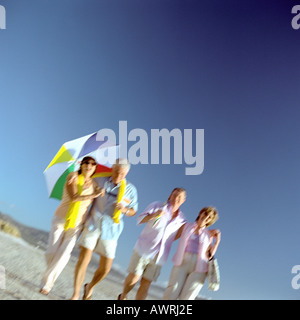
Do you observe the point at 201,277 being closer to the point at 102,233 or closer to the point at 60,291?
the point at 102,233

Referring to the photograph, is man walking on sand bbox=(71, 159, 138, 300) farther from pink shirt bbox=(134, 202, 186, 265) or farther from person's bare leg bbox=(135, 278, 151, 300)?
person's bare leg bbox=(135, 278, 151, 300)

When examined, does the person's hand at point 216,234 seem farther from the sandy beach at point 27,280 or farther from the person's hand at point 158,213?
the sandy beach at point 27,280

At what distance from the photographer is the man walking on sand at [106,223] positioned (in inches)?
231

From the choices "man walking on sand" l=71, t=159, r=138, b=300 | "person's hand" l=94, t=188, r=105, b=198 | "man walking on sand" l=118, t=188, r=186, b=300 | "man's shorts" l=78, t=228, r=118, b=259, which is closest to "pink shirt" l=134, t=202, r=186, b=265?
"man walking on sand" l=118, t=188, r=186, b=300

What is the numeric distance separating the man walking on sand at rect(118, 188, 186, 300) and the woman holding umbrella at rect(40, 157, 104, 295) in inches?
38.8

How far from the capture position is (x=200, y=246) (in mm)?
6102

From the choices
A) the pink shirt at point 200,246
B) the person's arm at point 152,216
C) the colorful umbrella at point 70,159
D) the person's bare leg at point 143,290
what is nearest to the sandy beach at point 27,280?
the person's bare leg at point 143,290

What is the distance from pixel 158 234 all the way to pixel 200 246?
0.72 metres

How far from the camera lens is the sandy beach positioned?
5902 millimetres

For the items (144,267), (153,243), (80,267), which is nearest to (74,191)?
(80,267)

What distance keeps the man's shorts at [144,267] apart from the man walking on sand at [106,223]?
40 centimetres
